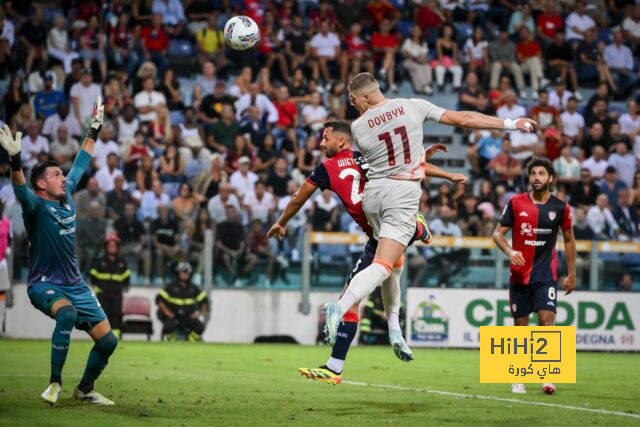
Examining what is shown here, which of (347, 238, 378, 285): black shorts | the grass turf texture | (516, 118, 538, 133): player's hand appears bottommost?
the grass turf texture

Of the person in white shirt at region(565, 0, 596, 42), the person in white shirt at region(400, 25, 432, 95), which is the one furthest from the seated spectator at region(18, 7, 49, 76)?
the person in white shirt at region(565, 0, 596, 42)

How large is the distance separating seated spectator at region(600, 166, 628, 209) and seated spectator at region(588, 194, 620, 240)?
0.56 meters

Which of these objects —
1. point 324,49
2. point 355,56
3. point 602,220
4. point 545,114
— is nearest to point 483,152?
point 545,114

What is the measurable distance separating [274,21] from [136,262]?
29.6ft

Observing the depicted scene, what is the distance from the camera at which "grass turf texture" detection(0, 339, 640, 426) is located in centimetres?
930

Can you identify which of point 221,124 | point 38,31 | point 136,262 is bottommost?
point 136,262

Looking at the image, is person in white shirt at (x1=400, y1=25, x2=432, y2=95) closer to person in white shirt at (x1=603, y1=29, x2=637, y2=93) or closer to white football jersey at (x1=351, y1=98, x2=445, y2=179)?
person in white shirt at (x1=603, y1=29, x2=637, y2=93)

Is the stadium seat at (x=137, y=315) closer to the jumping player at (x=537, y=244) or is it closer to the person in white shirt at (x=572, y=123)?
the jumping player at (x=537, y=244)

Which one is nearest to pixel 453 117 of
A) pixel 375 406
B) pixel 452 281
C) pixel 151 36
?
pixel 375 406

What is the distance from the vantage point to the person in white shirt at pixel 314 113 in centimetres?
2466

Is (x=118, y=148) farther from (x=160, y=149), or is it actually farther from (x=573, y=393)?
(x=573, y=393)

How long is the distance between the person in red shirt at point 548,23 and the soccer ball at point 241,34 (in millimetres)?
16932

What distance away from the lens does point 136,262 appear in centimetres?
2044

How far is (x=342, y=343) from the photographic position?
10.2 metres
